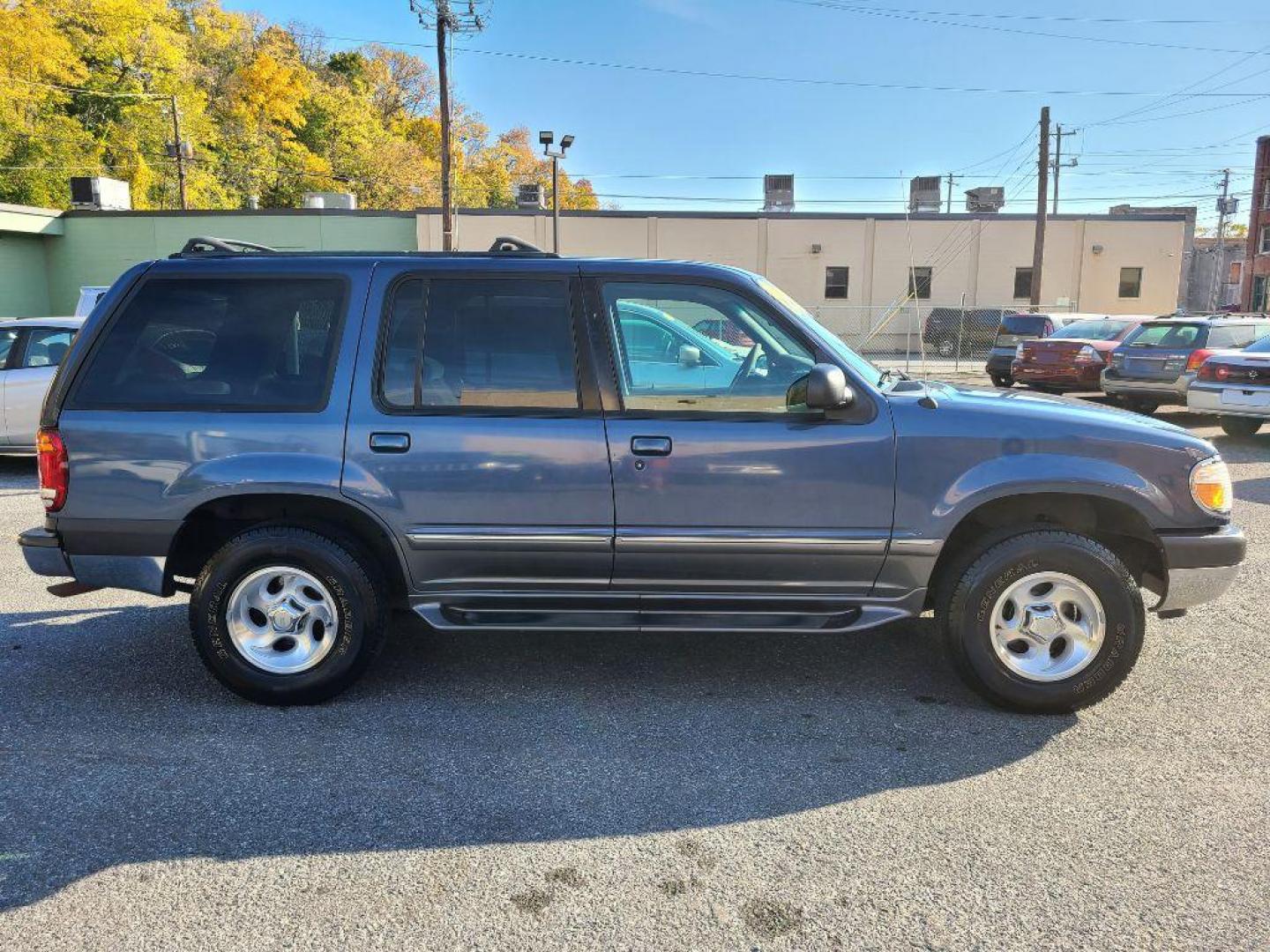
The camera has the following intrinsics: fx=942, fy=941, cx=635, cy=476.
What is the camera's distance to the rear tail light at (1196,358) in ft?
45.8

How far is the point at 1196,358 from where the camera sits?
46.0ft

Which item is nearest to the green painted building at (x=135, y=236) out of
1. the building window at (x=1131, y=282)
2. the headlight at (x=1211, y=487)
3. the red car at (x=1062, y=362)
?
the red car at (x=1062, y=362)

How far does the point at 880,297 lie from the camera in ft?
128

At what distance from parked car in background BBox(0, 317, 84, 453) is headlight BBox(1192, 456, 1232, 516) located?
10024 mm

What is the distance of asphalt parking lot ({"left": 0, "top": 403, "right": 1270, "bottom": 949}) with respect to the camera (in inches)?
105

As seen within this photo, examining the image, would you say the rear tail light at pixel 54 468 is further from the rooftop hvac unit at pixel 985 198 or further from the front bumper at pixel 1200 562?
the rooftop hvac unit at pixel 985 198

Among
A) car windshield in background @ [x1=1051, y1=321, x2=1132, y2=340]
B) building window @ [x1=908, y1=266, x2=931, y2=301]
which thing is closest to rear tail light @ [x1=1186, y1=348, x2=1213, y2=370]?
car windshield in background @ [x1=1051, y1=321, x2=1132, y2=340]

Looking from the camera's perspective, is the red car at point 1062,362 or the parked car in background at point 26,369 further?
the red car at point 1062,362

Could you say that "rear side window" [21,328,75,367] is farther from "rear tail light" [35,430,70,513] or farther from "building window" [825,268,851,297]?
"building window" [825,268,851,297]

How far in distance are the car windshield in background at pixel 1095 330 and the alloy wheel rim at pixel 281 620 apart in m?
17.7

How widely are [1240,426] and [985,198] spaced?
1252 inches

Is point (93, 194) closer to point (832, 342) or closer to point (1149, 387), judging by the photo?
point (1149, 387)

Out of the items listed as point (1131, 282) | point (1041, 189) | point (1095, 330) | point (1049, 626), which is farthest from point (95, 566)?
point (1131, 282)

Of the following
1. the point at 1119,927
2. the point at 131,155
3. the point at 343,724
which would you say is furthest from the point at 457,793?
the point at 131,155
